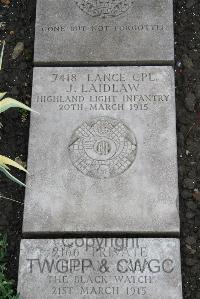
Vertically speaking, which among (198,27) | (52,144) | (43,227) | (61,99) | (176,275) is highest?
(198,27)

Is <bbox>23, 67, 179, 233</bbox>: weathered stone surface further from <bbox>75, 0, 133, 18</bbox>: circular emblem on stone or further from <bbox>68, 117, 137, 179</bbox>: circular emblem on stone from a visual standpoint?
<bbox>75, 0, 133, 18</bbox>: circular emblem on stone

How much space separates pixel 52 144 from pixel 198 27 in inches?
62.0

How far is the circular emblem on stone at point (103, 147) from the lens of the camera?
4.07 meters

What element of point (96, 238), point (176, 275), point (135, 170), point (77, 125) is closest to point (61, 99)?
point (77, 125)

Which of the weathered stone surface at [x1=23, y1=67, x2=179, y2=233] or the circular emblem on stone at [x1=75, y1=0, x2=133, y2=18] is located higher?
the circular emblem on stone at [x1=75, y1=0, x2=133, y2=18]

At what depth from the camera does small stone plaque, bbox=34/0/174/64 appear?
14.6ft

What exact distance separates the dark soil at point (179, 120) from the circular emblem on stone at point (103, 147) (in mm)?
425

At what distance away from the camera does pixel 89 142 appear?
4152 millimetres

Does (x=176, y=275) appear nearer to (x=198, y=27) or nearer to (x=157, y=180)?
(x=157, y=180)

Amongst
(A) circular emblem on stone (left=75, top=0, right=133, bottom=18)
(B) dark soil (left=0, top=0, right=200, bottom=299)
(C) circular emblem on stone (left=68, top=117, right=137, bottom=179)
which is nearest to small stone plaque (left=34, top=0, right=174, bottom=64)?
(A) circular emblem on stone (left=75, top=0, right=133, bottom=18)

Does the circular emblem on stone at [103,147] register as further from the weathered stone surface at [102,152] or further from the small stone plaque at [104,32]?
the small stone plaque at [104,32]

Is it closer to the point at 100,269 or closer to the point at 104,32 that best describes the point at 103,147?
the point at 100,269

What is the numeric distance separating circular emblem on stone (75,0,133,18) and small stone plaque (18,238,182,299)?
1761 millimetres

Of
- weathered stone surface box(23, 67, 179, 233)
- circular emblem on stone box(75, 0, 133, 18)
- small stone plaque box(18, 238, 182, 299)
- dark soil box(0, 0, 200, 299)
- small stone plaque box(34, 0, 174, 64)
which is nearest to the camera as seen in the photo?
small stone plaque box(18, 238, 182, 299)
